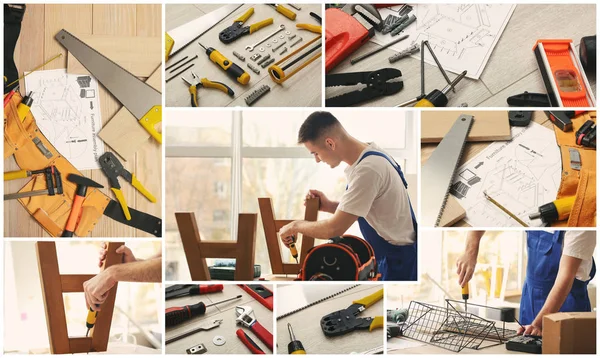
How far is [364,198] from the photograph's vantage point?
2.19 meters

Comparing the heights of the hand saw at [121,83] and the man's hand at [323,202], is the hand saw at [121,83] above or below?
above

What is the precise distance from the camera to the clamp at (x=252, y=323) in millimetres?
2270

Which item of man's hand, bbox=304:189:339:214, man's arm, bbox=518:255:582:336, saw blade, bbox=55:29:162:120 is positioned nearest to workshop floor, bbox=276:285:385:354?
man's hand, bbox=304:189:339:214

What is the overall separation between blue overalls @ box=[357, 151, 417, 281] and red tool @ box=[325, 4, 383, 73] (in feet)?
1.61

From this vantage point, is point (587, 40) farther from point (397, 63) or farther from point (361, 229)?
point (361, 229)

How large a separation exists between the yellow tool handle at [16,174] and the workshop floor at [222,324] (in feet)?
2.15

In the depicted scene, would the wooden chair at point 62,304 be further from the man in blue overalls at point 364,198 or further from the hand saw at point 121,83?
the man in blue overalls at point 364,198

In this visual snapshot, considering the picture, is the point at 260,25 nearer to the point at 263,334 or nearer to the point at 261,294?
the point at 261,294

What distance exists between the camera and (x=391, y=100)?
2.22 meters

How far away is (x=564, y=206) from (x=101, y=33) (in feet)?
5.57

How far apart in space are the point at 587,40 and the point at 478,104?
431 millimetres

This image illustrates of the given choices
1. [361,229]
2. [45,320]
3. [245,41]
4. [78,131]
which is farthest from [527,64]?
[45,320]

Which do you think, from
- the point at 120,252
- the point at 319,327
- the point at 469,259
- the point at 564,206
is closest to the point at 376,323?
the point at 319,327

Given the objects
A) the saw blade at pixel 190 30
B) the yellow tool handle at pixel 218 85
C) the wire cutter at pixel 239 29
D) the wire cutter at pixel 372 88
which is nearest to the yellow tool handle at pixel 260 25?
the wire cutter at pixel 239 29
